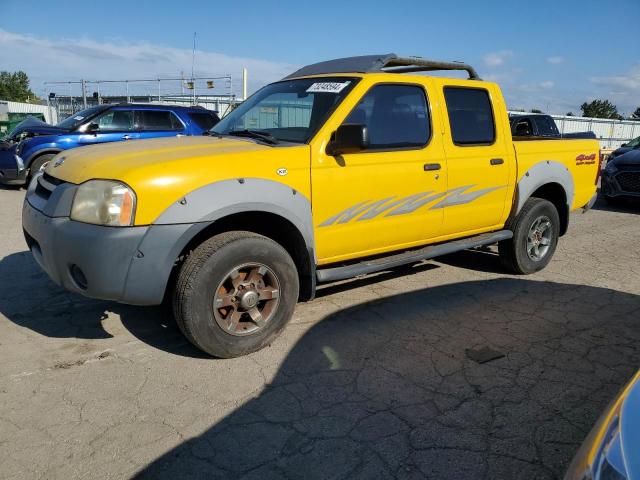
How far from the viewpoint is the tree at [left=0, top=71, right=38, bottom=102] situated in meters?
82.4

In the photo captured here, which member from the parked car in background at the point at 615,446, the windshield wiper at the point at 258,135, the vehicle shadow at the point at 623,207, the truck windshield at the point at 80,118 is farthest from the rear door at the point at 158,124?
the parked car in background at the point at 615,446

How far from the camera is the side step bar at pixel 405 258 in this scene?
3.72 m

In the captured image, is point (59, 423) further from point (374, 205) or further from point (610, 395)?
point (610, 395)

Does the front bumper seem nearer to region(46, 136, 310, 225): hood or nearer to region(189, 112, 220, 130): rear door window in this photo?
region(46, 136, 310, 225): hood

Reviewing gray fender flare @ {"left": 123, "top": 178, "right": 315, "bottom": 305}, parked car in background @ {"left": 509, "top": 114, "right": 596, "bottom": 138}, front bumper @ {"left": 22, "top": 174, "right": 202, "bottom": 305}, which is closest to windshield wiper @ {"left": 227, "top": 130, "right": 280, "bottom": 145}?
gray fender flare @ {"left": 123, "top": 178, "right": 315, "bottom": 305}

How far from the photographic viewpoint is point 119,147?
3596 millimetres

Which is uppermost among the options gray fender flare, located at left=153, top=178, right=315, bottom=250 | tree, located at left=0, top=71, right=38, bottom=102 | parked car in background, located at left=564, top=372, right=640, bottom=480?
tree, located at left=0, top=71, right=38, bottom=102

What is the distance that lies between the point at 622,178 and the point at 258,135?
29.2 ft

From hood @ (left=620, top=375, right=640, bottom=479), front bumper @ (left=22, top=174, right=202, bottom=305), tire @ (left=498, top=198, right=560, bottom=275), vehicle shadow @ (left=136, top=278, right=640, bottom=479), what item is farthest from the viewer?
tire @ (left=498, top=198, right=560, bottom=275)

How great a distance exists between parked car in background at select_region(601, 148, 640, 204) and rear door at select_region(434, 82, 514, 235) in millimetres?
6499

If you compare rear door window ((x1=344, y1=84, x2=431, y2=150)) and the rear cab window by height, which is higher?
the rear cab window

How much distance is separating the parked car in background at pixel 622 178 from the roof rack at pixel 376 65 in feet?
21.8

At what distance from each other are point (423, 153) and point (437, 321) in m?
1.39

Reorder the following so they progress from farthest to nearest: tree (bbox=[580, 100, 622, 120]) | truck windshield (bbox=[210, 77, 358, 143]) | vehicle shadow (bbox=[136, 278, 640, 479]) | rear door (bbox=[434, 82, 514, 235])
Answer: tree (bbox=[580, 100, 622, 120]), rear door (bbox=[434, 82, 514, 235]), truck windshield (bbox=[210, 77, 358, 143]), vehicle shadow (bbox=[136, 278, 640, 479])
